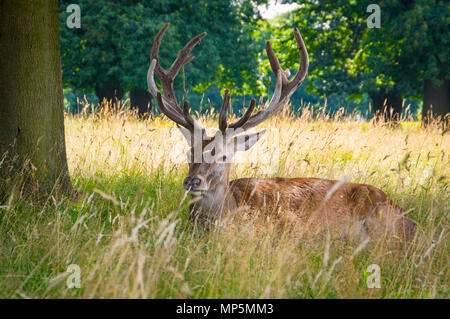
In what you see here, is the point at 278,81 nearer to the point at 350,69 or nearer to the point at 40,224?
the point at 40,224

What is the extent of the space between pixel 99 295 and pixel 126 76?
1230 centimetres

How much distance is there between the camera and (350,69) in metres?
18.8

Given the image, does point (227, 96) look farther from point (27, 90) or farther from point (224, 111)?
point (27, 90)

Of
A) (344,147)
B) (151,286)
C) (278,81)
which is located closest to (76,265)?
(151,286)

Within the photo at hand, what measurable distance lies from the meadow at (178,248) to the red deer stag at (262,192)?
0.75ft

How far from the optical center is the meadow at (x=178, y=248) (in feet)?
8.54

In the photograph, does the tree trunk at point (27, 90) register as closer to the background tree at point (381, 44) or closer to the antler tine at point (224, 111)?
the antler tine at point (224, 111)

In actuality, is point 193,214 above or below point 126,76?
below

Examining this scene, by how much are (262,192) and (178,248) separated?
1.28 meters

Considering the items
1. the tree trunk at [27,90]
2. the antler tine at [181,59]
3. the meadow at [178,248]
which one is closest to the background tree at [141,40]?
the meadow at [178,248]

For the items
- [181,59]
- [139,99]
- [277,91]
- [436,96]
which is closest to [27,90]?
[181,59]

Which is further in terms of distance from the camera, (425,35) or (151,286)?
(425,35)

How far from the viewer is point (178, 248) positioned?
327cm
